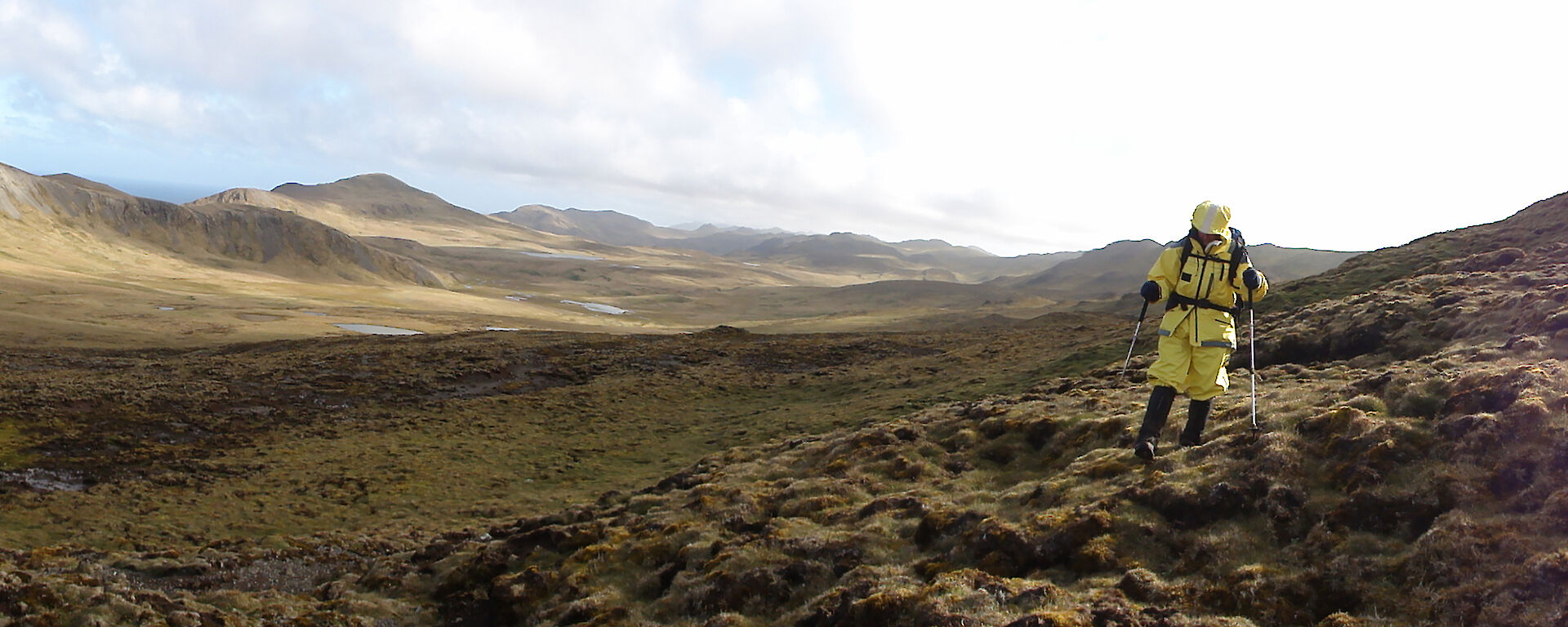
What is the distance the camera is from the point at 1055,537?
29.0 ft

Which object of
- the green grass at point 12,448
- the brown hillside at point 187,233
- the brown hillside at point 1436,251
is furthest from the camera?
the brown hillside at point 187,233

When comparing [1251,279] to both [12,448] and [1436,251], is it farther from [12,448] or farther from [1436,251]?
[1436,251]

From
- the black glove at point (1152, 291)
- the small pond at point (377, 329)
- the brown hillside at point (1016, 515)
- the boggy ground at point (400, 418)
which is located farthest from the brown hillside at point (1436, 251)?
the small pond at point (377, 329)

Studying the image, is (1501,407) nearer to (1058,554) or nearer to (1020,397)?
(1058,554)

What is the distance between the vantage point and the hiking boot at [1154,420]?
10.7 metres

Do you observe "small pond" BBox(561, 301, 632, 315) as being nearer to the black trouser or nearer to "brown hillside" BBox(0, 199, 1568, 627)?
"brown hillside" BBox(0, 199, 1568, 627)

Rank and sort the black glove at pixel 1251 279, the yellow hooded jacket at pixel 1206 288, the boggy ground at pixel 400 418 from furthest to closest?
the boggy ground at pixel 400 418 < the yellow hooded jacket at pixel 1206 288 < the black glove at pixel 1251 279

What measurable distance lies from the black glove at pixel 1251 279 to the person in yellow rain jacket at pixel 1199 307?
10 mm

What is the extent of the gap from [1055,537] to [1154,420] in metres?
3.19

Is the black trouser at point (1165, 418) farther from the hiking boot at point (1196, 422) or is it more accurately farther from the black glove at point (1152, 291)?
the black glove at point (1152, 291)

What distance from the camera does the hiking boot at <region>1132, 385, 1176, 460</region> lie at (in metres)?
10.7

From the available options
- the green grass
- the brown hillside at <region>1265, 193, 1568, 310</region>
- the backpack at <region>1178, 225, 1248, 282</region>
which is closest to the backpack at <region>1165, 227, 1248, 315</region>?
the backpack at <region>1178, 225, 1248, 282</region>

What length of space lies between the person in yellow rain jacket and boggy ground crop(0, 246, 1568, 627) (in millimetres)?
681

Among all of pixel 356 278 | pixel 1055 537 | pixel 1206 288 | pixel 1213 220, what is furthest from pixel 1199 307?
pixel 356 278
